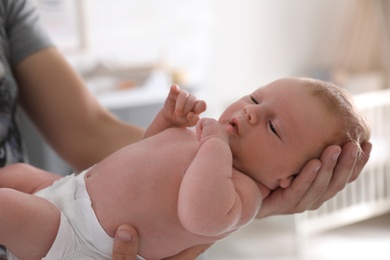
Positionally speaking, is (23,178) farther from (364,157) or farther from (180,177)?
(364,157)

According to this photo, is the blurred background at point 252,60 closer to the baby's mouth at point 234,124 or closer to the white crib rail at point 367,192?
the white crib rail at point 367,192

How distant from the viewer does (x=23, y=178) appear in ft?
3.87

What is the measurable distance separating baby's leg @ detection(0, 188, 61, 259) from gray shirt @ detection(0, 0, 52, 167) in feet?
0.84

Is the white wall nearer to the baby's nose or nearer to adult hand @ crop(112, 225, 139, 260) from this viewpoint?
the baby's nose

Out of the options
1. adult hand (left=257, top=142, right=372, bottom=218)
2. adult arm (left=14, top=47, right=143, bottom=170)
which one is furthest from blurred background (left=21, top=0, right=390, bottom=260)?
adult hand (left=257, top=142, right=372, bottom=218)

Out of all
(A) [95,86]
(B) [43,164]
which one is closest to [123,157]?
(B) [43,164]

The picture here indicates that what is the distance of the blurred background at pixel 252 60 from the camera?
3.14 metres

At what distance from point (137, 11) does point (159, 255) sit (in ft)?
8.06

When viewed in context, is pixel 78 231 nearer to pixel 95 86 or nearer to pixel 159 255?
pixel 159 255

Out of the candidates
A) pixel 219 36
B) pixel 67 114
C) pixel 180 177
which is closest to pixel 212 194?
pixel 180 177

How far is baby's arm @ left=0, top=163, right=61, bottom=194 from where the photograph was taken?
116 cm

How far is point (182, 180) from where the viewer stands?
39.6 inches

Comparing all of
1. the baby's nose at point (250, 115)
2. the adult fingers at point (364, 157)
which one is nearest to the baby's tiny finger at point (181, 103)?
the baby's nose at point (250, 115)

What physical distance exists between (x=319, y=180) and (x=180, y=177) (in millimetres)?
259
